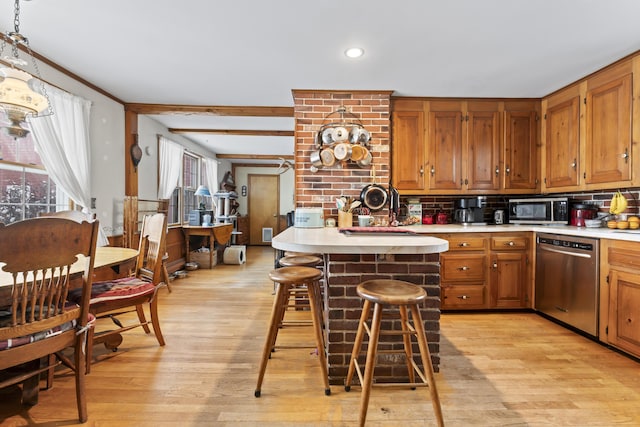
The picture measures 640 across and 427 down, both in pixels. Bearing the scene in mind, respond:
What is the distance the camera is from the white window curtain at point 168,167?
4.50m

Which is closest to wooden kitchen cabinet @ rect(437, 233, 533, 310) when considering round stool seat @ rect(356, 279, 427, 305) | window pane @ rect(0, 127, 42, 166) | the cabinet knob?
the cabinet knob

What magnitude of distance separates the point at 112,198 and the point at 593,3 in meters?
4.37

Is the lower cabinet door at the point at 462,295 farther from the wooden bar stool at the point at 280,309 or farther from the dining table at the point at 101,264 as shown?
the dining table at the point at 101,264

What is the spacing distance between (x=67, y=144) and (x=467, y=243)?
3.76 m

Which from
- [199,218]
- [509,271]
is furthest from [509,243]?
[199,218]

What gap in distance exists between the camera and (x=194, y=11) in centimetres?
191

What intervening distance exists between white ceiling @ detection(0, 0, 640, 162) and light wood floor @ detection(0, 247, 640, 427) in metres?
2.23

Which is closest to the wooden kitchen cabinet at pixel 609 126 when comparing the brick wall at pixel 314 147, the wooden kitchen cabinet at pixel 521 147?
the wooden kitchen cabinet at pixel 521 147

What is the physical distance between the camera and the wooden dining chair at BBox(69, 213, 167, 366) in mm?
1910

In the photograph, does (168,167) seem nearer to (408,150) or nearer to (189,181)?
(189,181)

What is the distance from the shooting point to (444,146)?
10.5 feet

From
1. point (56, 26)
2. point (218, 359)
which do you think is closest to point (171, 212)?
point (56, 26)

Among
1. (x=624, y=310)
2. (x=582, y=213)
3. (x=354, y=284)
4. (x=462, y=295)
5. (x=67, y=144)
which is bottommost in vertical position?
(x=462, y=295)

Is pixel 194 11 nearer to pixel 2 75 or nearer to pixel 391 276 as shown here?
pixel 2 75
